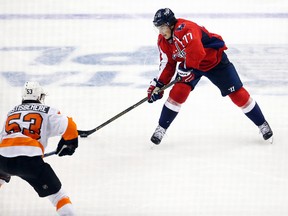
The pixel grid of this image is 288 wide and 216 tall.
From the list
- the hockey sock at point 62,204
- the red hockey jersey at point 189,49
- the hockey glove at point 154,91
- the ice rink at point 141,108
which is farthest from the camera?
the hockey glove at point 154,91

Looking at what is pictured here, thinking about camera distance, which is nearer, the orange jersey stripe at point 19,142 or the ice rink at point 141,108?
the orange jersey stripe at point 19,142

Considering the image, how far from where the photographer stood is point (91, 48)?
6.13 m

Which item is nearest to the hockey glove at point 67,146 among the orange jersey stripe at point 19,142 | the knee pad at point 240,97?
the orange jersey stripe at point 19,142

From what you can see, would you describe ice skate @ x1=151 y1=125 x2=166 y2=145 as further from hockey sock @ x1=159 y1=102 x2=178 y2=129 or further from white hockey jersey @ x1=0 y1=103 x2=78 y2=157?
white hockey jersey @ x1=0 y1=103 x2=78 y2=157

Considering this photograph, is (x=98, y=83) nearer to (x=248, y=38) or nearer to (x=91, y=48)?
(x=91, y=48)

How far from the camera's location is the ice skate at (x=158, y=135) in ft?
14.8

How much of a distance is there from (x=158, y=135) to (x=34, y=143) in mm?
1229

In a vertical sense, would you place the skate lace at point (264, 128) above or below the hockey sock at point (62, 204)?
below

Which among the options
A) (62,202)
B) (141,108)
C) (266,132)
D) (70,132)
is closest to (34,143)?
(70,132)

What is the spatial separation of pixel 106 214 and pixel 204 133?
4.13ft

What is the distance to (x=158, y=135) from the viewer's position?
4512mm

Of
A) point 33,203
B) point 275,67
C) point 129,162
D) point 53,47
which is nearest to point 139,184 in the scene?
point 129,162

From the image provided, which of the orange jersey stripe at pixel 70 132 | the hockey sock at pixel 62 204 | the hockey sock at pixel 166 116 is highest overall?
the orange jersey stripe at pixel 70 132

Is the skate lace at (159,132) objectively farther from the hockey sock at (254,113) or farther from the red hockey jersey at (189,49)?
the hockey sock at (254,113)
